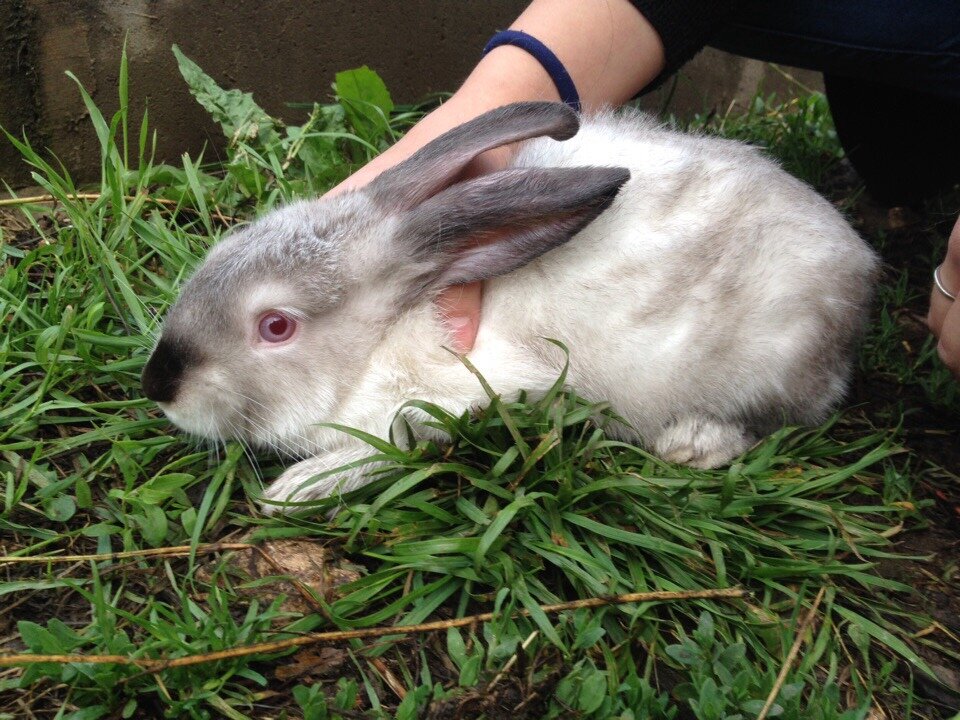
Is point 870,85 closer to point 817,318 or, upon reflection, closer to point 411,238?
point 817,318

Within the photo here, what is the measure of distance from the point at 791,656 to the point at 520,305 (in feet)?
4.07

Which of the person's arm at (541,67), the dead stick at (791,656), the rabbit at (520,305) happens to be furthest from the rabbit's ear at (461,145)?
the dead stick at (791,656)

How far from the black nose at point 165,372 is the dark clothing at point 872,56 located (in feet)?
6.82

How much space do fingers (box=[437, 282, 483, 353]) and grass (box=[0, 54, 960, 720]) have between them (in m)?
0.25

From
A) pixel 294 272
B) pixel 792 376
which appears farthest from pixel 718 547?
pixel 294 272

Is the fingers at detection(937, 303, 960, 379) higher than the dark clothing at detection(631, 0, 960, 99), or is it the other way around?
the dark clothing at detection(631, 0, 960, 99)

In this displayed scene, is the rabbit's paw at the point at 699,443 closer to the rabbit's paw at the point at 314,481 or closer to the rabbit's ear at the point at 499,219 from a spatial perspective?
the rabbit's ear at the point at 499,219

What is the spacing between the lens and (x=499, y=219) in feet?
7.97

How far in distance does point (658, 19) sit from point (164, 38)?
2077 millimetres

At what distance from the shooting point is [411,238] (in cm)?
251

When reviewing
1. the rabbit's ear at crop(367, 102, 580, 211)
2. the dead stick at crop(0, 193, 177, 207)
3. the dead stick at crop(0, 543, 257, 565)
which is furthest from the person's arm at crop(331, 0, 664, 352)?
the dead stick at crop(0, 543, 257, 565)

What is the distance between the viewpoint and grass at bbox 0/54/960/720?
187cm

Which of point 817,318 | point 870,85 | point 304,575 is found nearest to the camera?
point 304,575

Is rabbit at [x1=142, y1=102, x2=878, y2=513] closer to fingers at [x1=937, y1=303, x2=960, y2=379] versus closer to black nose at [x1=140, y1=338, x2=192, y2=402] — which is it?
black nose at [x1=140, y1=338, x2=192, y2=402]
